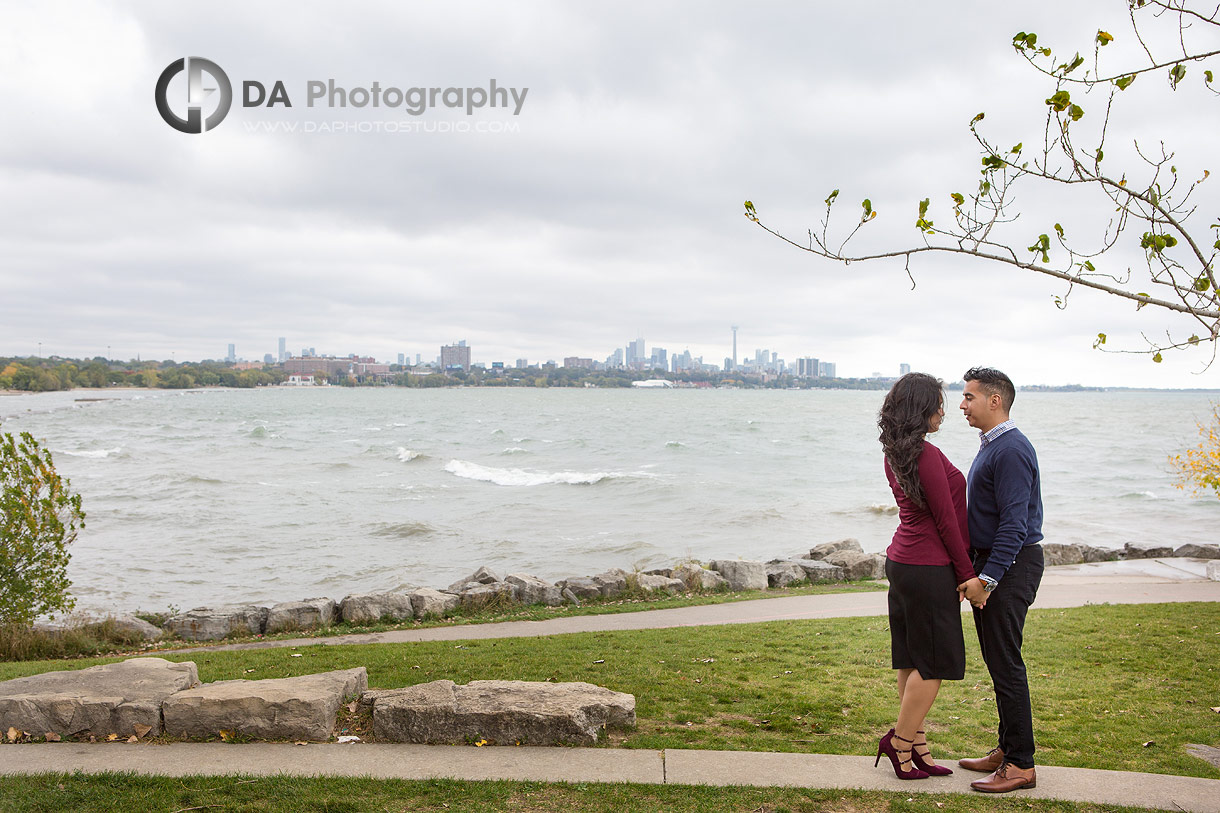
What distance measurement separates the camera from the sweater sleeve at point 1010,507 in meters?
4.39

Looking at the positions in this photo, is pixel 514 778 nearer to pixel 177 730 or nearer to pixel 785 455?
pixel 177 730

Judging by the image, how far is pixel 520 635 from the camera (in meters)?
11.1

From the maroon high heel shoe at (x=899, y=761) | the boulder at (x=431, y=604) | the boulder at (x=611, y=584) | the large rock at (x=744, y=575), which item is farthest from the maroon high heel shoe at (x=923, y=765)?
the large rock at (x=744, y=575)

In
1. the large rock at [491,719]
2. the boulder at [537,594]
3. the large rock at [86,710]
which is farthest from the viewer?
the boulder at [537,594]

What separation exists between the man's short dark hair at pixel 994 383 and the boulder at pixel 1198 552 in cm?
1816

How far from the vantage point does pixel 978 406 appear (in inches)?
184

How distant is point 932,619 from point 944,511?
2.11 ft

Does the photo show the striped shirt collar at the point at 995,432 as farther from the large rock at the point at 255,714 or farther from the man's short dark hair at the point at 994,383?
the large rock at the point at 255,714

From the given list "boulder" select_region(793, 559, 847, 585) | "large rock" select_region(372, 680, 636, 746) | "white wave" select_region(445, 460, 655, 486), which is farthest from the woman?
"white wave" select_region(445, 460, 655, 486)

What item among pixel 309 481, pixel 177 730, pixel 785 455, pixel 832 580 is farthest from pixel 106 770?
pixel 785 455

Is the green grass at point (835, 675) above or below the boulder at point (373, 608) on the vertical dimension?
above

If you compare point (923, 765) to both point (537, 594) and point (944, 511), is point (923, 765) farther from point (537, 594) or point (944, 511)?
point (537, 594)

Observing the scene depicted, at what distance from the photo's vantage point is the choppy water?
1956 cm

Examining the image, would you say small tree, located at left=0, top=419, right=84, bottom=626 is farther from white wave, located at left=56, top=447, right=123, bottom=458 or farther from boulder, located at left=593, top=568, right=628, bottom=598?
white wave, located at left=56, top=447, right=123, bottom=458
